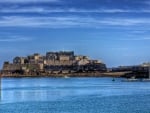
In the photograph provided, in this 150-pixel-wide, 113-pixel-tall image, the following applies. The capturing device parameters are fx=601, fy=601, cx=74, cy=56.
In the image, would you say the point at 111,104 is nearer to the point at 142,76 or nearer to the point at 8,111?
the point at 8,111

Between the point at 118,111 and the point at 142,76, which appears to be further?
the point at 142,76

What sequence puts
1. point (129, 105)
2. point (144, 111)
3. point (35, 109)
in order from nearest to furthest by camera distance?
point (144, 111), point (35, 109), point (129, 105)

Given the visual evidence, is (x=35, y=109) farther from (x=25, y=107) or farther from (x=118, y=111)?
(x=118, y=111)

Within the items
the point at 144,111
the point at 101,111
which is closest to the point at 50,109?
the point at 101,111

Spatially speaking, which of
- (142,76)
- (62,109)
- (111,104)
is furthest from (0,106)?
(142,76)

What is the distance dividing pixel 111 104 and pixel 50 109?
8.12 m

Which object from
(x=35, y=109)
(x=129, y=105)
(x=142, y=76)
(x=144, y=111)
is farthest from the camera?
(x=142, y=76)

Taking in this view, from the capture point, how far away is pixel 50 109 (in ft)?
188

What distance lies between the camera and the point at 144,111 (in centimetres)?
5375

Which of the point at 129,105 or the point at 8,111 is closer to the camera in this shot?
the point at 8,111

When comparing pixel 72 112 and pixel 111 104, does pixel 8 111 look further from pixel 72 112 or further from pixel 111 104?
pixel 111 104

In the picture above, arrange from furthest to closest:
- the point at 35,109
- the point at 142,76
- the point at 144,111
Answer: the point at 142,76, the point at 35,109, the point at 144,111

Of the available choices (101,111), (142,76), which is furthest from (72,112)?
(142,76)

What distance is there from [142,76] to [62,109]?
5670 inches
